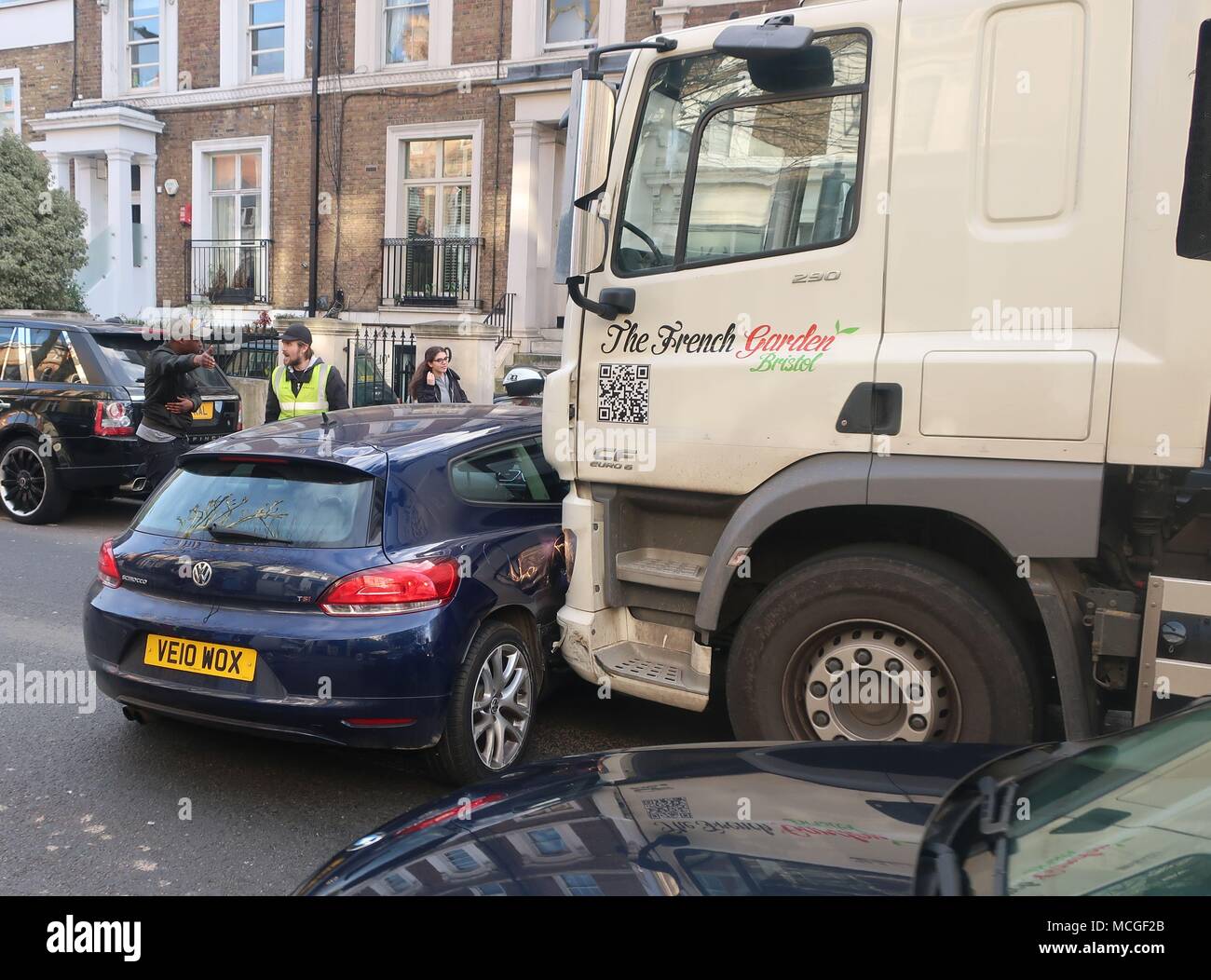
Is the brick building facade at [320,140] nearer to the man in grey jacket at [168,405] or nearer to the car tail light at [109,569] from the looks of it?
the man in grey jacket at [168,405]

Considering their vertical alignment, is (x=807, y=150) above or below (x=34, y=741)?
above

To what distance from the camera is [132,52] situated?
2064 cm

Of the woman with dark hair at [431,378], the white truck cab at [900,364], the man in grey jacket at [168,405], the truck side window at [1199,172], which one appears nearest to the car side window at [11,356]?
the man in grey jacket at [168,405]

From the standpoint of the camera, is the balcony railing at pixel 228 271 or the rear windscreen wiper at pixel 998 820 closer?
the rear windscreen wiper at pixel 998 820

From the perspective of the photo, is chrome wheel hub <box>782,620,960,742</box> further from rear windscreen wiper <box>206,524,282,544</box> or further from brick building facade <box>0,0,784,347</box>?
brick building facade <box>0,0,784,347</box>

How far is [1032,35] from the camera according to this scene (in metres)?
3.47

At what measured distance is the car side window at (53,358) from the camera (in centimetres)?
954

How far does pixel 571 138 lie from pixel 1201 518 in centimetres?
269

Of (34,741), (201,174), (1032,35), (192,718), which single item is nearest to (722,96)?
(1032,35)

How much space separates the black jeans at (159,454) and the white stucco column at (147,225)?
12.9m

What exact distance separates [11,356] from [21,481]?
1.19 m
